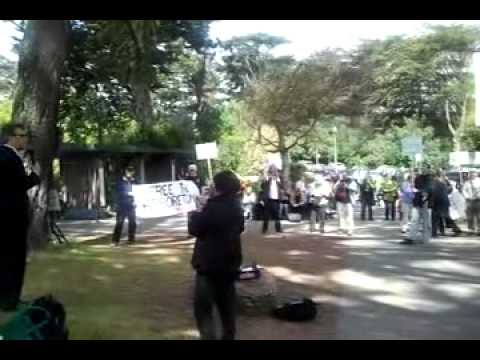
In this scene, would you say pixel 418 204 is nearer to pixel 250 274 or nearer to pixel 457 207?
pixel 457 207

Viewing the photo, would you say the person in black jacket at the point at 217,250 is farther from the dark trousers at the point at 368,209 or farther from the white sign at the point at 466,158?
the white sign at the point at 466,158

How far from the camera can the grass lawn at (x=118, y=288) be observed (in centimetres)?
682

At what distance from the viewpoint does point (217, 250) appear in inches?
205

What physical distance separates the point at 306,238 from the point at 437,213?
346 centimetres

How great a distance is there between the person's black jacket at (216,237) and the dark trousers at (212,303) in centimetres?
8

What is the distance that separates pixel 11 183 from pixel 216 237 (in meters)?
1.60

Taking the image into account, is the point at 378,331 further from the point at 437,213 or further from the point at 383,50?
the point at 383,50

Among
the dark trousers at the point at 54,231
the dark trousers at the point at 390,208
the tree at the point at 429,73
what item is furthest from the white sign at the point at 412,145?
the tree at the point at 429,73

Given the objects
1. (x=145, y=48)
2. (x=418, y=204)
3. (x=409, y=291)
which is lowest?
(x=409, y=291)

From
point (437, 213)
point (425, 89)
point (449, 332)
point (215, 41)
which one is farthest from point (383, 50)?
point (449, 332)

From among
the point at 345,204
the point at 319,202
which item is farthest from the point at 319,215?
the point at 345,204

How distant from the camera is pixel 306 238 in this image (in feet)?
51.8

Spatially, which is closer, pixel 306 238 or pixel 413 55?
pixel 306 238
